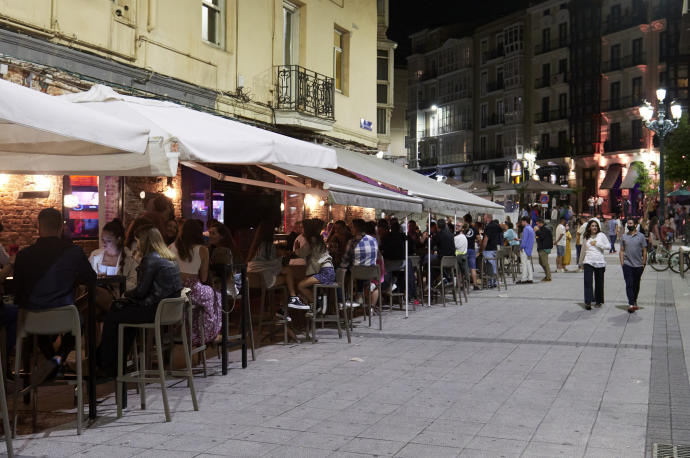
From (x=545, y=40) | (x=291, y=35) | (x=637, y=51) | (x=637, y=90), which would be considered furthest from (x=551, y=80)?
(x=291, y=35)

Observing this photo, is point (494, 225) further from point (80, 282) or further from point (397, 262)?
point (80, 282)

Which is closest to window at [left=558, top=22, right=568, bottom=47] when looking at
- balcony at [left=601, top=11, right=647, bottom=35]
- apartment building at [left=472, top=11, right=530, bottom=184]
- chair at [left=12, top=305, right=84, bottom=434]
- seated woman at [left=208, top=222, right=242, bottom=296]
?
balcony at [left=601, top=11, right=647, bottom=35]

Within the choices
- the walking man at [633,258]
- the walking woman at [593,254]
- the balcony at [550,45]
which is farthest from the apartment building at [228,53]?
the balcony at [550,45]

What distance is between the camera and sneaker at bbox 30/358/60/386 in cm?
564

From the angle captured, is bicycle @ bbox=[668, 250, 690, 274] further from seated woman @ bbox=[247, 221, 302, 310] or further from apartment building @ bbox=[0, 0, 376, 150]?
seated woman @ bbox=[247, 221, 302, 310]

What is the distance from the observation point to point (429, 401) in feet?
21.7

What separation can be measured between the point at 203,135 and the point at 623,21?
58.3m

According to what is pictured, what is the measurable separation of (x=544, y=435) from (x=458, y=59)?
73.4 meters

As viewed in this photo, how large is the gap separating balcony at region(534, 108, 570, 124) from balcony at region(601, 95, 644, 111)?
172 inches

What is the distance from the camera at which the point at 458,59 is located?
75.8m

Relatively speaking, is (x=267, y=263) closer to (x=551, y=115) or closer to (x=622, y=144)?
(x=622, y=144)

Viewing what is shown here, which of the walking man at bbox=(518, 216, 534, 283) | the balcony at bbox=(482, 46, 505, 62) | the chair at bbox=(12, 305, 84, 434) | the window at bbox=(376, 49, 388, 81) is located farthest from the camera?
the balcony at bbox=(482, 46, 505, 62)

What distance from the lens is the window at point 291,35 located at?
1808 cm

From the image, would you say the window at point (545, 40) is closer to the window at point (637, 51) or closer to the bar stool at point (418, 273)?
the window at point (637, 51)
